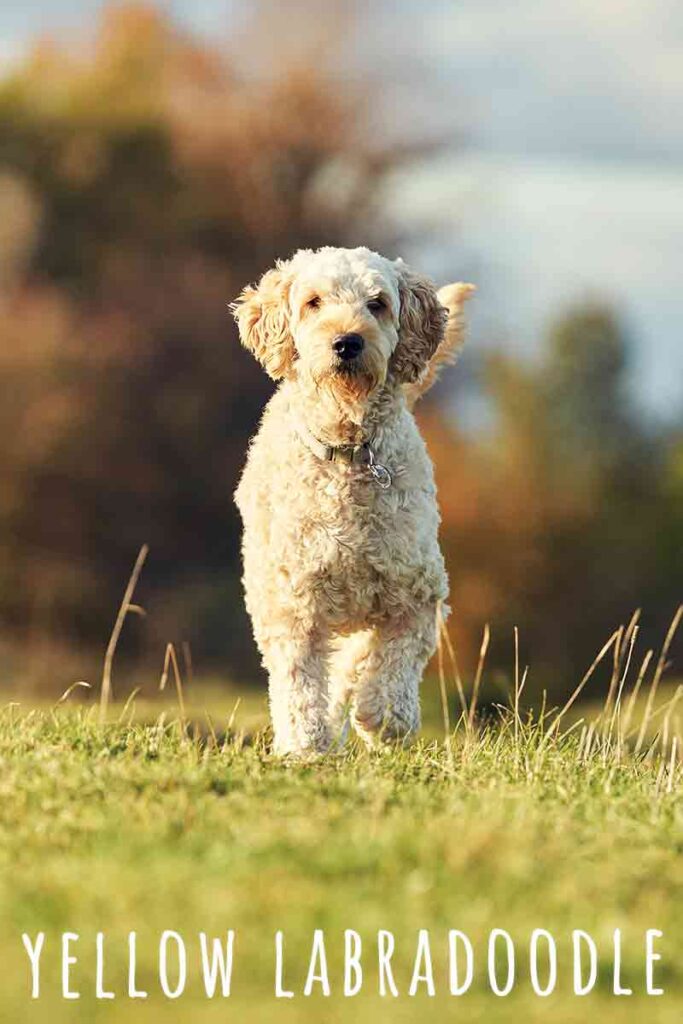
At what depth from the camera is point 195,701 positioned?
7.96 m

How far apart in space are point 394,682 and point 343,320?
1.53 meters

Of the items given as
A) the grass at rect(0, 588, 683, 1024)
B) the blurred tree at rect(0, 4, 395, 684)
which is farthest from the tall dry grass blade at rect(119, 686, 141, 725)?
the blurred tree at rect(0, 4, 395, 684)

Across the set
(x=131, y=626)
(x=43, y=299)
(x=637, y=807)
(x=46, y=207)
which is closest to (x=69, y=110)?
(x=46, y=207)

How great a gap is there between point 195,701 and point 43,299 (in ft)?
65.2

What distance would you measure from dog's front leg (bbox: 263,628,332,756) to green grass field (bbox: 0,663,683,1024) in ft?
0.81

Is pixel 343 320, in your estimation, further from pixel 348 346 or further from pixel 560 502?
pixel 560 502

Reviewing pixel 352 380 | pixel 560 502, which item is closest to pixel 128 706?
pixel 352 380

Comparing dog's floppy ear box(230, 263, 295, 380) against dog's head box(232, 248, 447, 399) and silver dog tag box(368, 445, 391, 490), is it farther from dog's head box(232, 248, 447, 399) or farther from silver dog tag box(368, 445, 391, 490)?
silver dog tag box(368, 445, 391, 490)

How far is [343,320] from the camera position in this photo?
23.2 feet

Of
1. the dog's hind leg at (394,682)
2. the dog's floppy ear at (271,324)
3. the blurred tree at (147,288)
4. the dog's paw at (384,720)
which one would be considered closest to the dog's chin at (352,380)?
the dog's floppy ear at (271,324)

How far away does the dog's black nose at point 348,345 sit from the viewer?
22.9 ft

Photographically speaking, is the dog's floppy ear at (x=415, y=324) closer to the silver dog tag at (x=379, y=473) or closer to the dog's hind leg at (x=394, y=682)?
the silver dog tag at (x=379, y=473)

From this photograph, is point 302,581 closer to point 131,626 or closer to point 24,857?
point 24,857

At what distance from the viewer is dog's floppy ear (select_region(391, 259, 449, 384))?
748 cm
